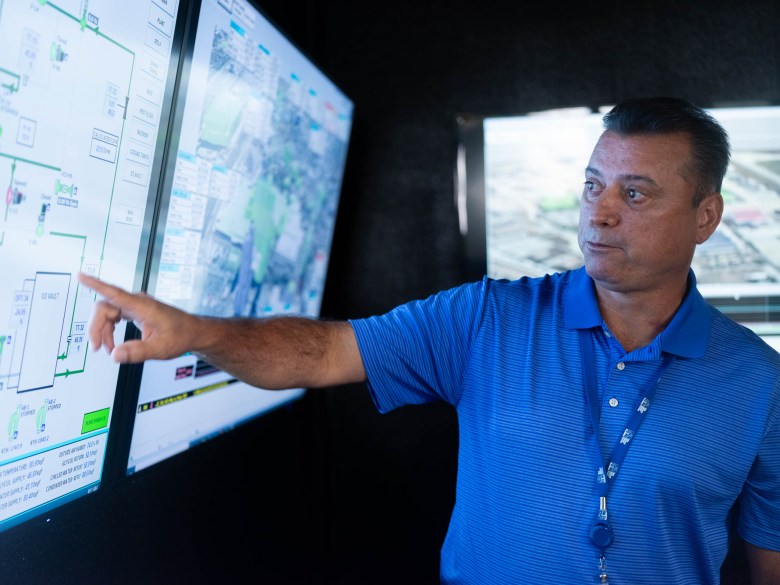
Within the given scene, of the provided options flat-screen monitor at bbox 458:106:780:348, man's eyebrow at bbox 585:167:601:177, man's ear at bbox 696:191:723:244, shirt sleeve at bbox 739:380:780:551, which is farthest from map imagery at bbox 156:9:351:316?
shirt sleeve at bbox 739:380:780:551

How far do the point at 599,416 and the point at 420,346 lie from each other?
38 centimetres

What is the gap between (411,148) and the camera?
95.0 inches

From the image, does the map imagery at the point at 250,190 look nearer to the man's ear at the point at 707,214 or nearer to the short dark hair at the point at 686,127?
the short dark hair at the point at 686,127

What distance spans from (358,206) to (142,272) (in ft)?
3.98

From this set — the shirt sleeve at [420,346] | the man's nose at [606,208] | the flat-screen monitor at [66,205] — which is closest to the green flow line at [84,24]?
the flat-screen monitor at [66,205]

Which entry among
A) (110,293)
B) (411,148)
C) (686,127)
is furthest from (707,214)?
(110,293)

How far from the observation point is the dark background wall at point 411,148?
2232 millimetres

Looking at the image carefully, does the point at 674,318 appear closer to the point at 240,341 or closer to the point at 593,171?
the point at 593,171

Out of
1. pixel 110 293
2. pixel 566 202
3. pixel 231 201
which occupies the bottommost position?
pixel 110 293

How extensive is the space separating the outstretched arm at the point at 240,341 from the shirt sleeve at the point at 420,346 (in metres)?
0.04

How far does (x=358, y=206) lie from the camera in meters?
2.45

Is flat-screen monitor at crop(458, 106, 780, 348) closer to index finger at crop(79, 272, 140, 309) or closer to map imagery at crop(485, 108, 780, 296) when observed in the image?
map imagery at crop(485, 108, 780, 296)

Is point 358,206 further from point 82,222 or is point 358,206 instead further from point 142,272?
point 82,222

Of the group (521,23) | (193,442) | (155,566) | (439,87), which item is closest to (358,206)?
(439,87)
